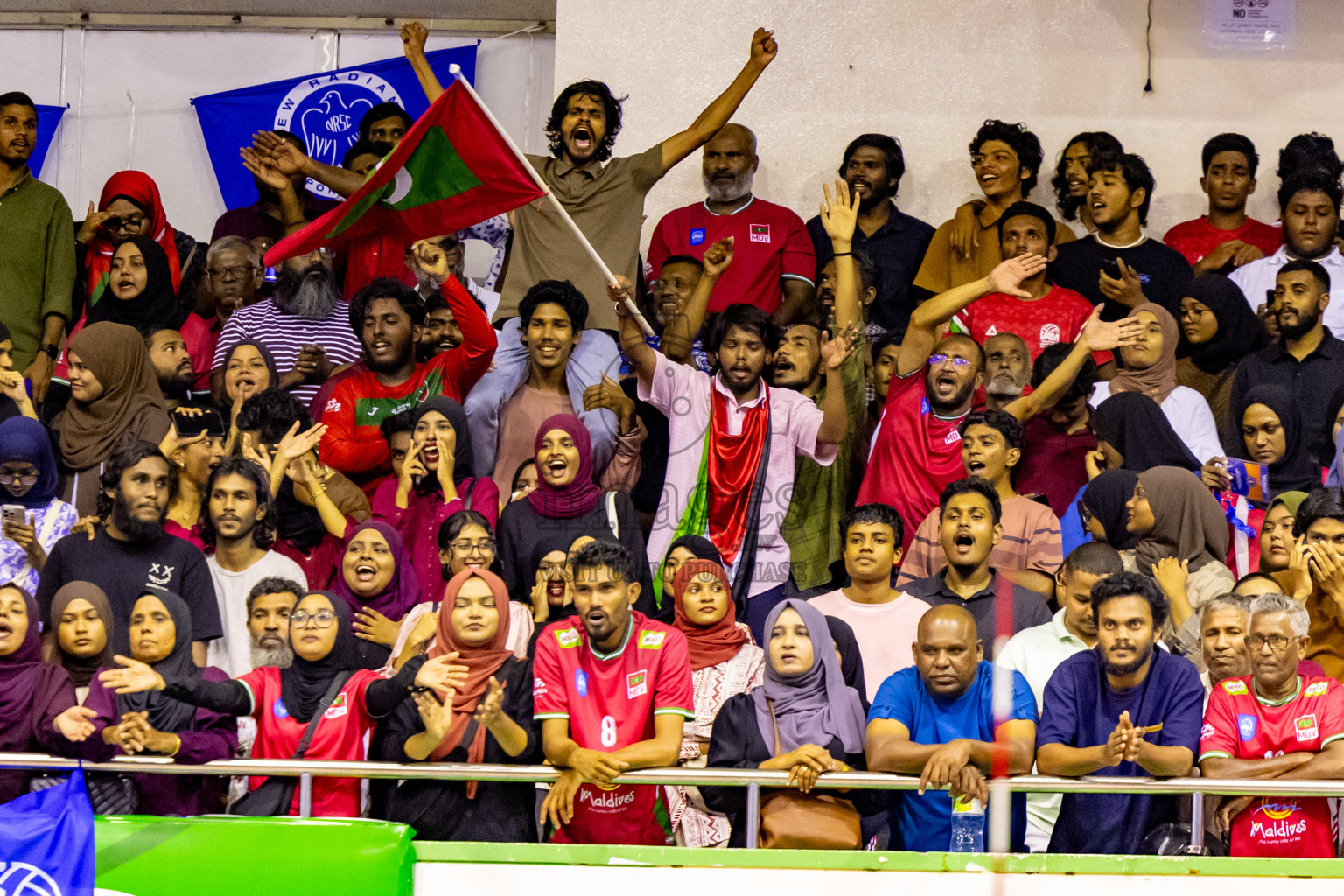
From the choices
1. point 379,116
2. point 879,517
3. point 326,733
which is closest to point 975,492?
point 879,517

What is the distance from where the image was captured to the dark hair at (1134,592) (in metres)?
5.20

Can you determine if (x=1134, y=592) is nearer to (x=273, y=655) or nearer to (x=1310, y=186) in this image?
(x=273, y=655)

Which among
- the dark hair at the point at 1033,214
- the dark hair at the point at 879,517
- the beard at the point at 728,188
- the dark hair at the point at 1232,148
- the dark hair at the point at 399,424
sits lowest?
the dark hair at the point at 879,517

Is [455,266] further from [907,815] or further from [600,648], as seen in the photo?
[907,815]

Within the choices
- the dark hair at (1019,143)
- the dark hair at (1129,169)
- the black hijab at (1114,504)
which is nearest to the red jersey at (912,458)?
the black hijab at (1114,504)

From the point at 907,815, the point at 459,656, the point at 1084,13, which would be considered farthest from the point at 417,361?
the point at 1084,13

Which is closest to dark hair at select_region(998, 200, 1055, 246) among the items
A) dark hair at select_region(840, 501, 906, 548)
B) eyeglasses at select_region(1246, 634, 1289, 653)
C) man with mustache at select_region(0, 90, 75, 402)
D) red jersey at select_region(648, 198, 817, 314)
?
red jersey at select_region(648, 198, 817, 314)

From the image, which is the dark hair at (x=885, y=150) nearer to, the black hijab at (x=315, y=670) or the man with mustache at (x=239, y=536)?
the man with mustache at (x=239, y=536)

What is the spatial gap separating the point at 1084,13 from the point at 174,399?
556 cm

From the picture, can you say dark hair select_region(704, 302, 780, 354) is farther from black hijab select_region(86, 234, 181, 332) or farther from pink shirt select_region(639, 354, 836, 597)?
black hijab select_region(86, 234, 181, 332)

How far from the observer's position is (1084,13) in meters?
9.64

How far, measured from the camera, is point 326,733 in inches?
206

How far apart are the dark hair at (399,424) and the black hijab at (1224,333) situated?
349 cm

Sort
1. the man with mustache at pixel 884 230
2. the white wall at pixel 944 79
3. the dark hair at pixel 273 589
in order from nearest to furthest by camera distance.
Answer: the dark hair at pixel 273 589 → the man with mustache at pixel 884 230 → the white wall at pixel 944 79
